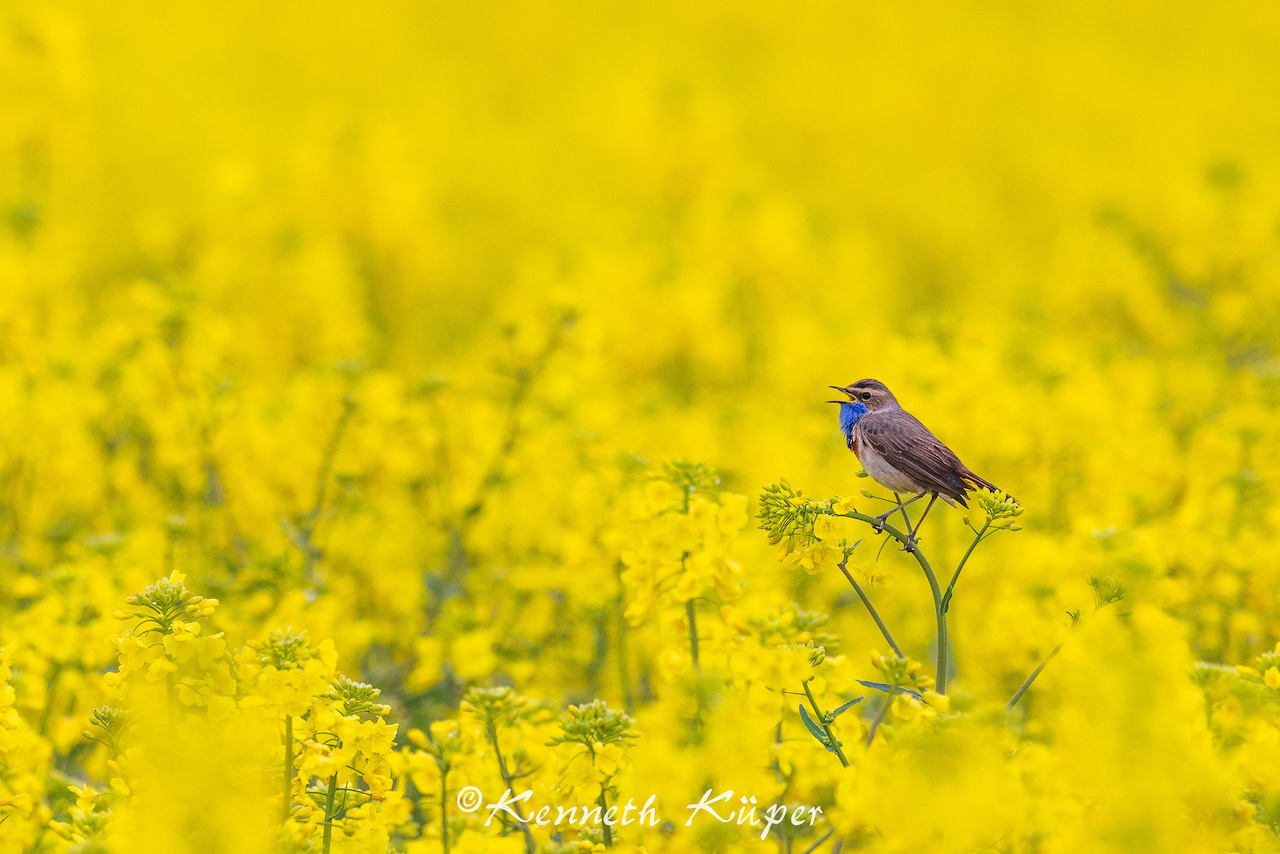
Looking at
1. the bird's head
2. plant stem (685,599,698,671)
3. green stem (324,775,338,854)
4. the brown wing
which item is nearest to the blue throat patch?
the bird's head

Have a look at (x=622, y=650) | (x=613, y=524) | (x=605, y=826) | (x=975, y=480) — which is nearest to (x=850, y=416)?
(x=975, y=480)

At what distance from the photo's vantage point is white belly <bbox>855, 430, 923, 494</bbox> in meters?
2.14

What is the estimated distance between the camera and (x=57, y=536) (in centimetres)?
424

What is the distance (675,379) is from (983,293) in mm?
5726

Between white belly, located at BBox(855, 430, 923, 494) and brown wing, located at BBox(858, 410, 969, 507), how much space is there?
1 centimetres

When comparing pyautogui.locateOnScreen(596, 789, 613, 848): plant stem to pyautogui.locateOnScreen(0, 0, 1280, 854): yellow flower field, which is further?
pyautogui.locateOnScreen(596, 789, 613, 848): plant stem

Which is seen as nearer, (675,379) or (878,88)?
(675,379)

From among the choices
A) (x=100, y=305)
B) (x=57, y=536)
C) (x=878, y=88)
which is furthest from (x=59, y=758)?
(x=878, y=88)

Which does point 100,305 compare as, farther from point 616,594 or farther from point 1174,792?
point 1174,792

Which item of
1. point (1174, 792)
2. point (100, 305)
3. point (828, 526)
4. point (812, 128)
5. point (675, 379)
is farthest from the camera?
point (812, 128)

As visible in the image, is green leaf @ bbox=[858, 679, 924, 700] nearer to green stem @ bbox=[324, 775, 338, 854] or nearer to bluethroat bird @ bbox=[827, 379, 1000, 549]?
bluethroat bird @ bbox=[827, 379, 1000, 549]

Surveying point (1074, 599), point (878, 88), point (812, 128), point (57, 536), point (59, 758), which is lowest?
point (59, 758)

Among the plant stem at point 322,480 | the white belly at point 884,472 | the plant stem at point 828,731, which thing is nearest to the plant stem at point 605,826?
the plant stem at point 828,731

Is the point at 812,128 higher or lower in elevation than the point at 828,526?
higher
